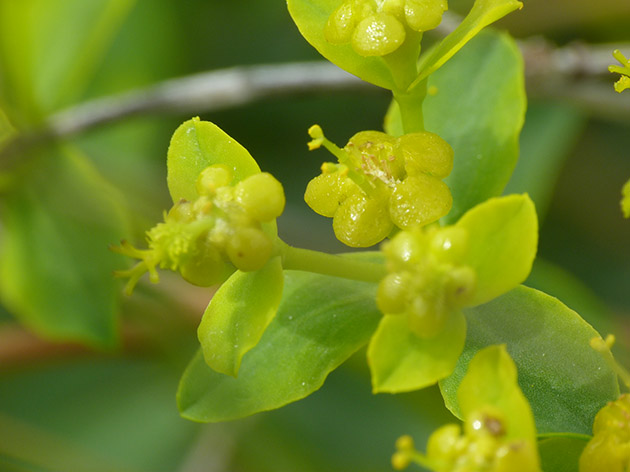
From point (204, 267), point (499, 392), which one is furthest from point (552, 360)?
point (204, 267)

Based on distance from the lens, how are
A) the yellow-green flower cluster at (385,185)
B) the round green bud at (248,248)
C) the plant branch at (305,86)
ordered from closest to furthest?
1. the round green bud at (248,248)
2. the yellow-green flower cluster at (385,185)
3. the plant branch at (305,86)

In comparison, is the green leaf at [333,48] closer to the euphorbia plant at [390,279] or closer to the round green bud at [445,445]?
the euphorbia plant at [390,279]

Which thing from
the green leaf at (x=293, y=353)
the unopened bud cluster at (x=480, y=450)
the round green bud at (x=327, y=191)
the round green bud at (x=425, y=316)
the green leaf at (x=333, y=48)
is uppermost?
the green leaf at (x=333, y=48)

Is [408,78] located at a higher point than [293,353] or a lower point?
higher

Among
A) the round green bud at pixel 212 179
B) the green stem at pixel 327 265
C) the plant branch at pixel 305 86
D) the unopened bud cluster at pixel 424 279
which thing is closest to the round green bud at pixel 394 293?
the unopened bud cluster at pixel 424 279

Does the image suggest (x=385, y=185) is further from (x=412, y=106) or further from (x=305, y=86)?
(x=305, y=86)

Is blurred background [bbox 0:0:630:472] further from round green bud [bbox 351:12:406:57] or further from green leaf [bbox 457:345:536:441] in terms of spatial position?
green leaf [bbox 457:345:536:441]

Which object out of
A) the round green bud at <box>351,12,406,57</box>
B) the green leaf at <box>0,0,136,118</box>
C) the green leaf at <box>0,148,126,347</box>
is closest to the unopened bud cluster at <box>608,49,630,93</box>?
the round green bud at <box>351,12,406,57</box>
